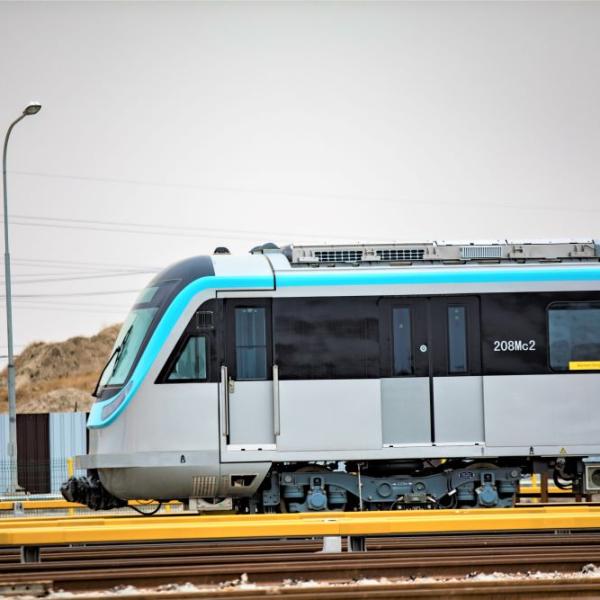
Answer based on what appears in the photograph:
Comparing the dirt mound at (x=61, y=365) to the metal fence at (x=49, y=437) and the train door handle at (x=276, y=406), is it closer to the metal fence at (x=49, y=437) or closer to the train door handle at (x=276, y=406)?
the metal fence at (x=49, y=437)

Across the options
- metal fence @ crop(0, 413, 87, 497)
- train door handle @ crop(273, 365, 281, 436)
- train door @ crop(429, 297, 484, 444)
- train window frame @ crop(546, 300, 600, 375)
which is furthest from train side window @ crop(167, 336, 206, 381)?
metal fence @ crop(0, 413, 87, 497)

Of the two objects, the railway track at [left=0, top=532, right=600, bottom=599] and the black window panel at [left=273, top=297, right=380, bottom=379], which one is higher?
the black window panel at [left=273, top=297, right=380, bottom=379]

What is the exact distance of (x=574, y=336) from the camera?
1916cm

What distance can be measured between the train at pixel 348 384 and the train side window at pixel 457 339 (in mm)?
20

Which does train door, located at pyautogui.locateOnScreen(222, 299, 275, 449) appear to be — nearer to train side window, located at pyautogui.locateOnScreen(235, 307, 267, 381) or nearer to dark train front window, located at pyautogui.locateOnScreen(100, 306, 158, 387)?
train side window, located at pyautogui.locateOnScreen(235, 307, 267, 381)

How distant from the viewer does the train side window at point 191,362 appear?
723 inches

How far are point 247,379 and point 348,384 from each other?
144cm

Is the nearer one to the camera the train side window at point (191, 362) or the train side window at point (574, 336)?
the train side window at point (191, 362)

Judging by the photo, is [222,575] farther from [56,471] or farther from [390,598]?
[56,471]

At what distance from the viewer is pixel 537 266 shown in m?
19.3

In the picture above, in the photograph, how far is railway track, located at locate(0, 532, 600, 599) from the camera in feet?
37.0

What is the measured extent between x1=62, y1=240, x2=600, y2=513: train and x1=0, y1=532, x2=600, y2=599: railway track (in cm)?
340

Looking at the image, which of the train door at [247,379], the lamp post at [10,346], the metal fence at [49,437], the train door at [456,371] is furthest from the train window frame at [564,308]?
the metal fence at [49,437]

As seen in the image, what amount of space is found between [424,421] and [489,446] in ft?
3.34
